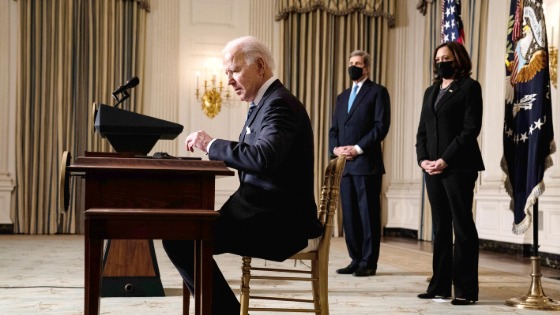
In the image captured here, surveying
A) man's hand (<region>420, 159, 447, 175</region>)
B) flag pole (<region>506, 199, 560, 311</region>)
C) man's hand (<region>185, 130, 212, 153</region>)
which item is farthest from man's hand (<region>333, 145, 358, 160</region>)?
man's hand (<region>185, 130, 212, 153</region>)

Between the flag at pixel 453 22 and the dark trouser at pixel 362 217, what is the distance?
3.68 ft

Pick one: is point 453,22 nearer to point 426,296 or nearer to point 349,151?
point 349,151

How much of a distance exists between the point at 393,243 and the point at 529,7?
4.53 m

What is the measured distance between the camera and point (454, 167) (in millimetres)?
3826

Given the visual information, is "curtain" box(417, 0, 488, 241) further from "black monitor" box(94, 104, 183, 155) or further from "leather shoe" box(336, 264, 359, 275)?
"black monitor" box(94, 104, 183, 155)

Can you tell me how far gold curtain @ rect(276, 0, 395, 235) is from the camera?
9148 mm

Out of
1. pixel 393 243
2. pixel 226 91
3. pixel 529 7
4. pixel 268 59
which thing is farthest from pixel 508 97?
pixel 226 91

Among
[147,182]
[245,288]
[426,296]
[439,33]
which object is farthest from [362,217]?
[439,33]

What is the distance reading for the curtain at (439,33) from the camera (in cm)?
759

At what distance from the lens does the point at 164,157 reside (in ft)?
7.57

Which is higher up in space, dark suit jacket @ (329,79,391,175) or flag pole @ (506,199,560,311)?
dark suit jacket @ (329,79,391,175)

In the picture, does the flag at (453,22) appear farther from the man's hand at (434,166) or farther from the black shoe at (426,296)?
the black shoe at (426,296)

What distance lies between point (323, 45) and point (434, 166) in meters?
5.51

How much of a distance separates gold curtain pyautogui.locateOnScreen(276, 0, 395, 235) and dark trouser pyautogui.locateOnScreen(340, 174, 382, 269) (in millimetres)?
3839
